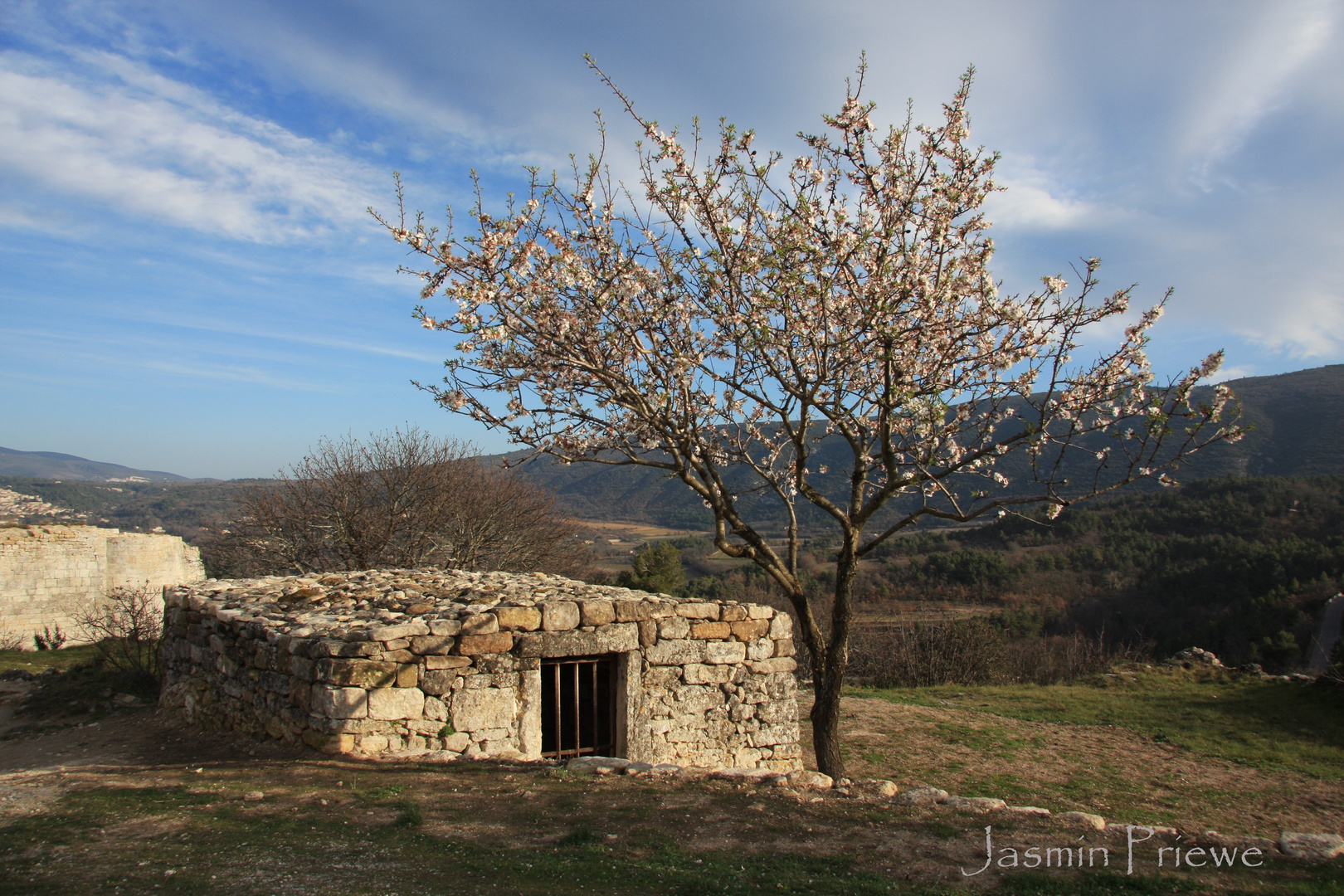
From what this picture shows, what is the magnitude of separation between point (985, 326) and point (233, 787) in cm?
775

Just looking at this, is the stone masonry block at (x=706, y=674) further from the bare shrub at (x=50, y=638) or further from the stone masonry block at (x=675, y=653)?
the bare shrub at (x=50, y=638)

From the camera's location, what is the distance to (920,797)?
5.63m

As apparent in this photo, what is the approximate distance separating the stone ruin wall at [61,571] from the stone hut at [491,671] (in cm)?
1617

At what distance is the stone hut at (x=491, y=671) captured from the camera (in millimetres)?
6711

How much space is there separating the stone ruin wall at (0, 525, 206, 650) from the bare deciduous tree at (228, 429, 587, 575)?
4776 mm

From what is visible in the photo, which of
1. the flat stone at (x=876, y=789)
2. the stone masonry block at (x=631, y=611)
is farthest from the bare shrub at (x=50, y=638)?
the flat stone at (x=876, y=789)

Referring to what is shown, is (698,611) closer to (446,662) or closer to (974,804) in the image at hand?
(446,662)

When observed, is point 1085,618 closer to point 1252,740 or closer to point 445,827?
point 1252,740

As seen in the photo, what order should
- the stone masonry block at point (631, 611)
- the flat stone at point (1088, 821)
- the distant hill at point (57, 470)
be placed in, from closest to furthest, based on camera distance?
the flat stone at point (1088, 821), the stone masonry block at point (631, 611), the distant hill at point (57, 470)

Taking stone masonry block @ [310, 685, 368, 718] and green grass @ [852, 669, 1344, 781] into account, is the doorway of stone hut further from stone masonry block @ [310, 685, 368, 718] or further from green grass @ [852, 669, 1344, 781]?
green grass @ [852, 669, 1344, 781]

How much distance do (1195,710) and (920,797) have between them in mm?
11849

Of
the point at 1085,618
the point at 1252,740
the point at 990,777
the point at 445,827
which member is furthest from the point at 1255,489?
the point at 445,827

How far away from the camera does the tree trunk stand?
7.95m

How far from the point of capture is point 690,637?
7.95m
